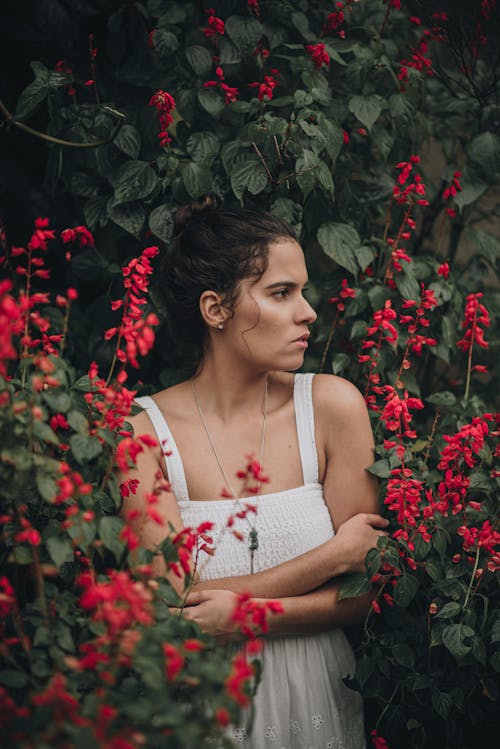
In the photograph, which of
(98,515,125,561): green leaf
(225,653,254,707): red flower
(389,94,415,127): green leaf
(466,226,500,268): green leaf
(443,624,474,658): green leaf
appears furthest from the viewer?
(466,226,500,268): green leaf

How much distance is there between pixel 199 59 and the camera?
2129mm

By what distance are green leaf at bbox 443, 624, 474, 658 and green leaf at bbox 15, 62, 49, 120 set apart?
1.59 m

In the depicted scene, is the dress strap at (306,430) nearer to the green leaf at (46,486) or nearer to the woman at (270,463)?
the woman at (270,463)

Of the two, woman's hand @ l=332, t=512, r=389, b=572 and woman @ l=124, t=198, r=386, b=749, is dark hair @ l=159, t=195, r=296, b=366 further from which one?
woman's hand @ l=332, t=512, r=389, b=572

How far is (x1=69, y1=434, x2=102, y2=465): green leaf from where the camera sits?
1243 millimetres

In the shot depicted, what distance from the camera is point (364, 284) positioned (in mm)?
2213

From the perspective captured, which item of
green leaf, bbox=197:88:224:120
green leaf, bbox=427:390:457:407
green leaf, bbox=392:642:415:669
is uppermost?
green leaf, bbox=197:88:224:120

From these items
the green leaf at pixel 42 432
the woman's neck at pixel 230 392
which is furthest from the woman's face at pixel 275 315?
the green leaf at pixel 42 432

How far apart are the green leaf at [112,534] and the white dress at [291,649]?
0.59 metres

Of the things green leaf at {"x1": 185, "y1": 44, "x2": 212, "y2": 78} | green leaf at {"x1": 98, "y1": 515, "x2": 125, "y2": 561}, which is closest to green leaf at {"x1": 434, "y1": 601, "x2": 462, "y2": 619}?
green leaf at {"x1": 98, "y1": 515, "x2": 125, "y2": 561}

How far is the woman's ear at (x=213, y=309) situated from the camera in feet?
6.39

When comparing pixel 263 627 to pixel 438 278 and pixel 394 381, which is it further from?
pixel 438 278

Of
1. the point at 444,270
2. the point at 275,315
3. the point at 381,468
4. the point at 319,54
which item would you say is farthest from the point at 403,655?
the point at 319,54

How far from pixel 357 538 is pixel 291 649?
315 millimetres
